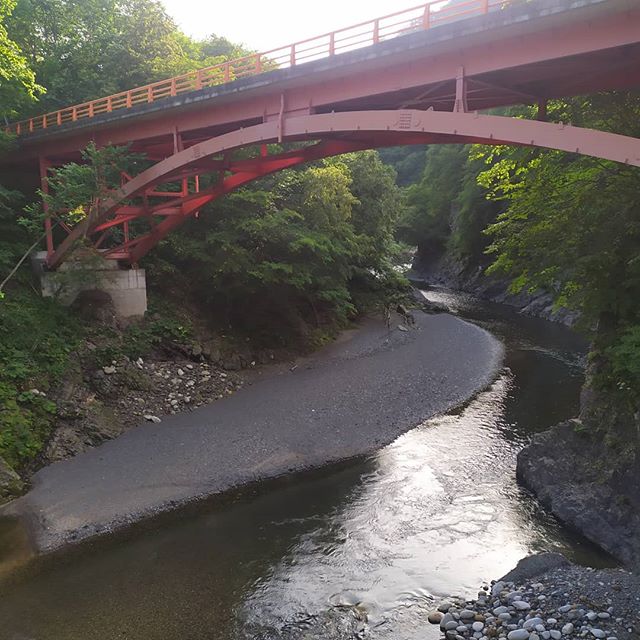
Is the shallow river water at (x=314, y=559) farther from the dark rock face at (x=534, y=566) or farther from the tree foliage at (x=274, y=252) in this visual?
the tree foliage at (x=274, y=252)

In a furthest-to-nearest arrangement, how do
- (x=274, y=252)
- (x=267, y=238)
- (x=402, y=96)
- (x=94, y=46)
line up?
(x=94, y=46) → (x=274, y=252) → (x=267, y=238) → (x=402, y=96)

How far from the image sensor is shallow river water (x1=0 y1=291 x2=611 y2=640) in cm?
590

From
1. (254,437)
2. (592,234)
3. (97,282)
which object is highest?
(592,234)

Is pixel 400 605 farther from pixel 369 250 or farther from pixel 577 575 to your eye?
pixel 369 250

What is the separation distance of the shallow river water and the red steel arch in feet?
18.9

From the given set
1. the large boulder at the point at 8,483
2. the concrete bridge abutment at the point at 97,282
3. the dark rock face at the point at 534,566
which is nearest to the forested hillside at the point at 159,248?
the large boulder at the point at 8,483

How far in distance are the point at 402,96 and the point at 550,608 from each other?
27.8ft

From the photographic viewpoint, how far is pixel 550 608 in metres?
5.55

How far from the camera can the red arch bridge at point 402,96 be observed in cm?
650

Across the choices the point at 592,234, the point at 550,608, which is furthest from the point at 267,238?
the point at 550,608

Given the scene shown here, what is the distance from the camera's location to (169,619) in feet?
19.5

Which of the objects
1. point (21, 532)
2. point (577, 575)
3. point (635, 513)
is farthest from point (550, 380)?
point (21, 532)

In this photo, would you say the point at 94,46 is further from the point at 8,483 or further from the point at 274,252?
the point at 8,483

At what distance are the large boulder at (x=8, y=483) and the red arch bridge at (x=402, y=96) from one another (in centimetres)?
669
